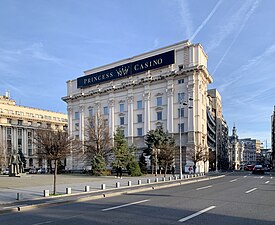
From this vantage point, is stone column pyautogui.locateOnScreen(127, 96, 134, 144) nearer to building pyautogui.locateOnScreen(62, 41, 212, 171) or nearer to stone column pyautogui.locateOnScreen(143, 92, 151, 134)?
building pyautogui.locateOnScreen(62, 41, 212, 171)

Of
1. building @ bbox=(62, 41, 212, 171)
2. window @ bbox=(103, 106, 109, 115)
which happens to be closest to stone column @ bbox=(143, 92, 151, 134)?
building @ bbox=(62, 41, 212, 171)

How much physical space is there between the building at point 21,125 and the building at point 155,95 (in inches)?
936

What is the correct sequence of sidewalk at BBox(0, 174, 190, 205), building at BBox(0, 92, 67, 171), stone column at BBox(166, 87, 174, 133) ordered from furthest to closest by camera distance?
building at BBox(0, 92, 67, 171) → stone column at BBox(166, 87, 174, 133) → sidewalk at BBox(0, 174, 190, 205)

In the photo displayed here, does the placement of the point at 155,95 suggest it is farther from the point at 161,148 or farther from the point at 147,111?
the point at 161,148

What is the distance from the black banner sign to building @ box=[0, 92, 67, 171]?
22.2m

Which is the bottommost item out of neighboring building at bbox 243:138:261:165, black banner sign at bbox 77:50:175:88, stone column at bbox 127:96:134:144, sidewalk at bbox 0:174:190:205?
neighboring building at bbox 243:138:261:165

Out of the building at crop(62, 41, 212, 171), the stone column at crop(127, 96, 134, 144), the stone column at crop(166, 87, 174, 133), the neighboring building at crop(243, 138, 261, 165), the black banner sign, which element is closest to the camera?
the building at crop(62, 41, 212, 171)

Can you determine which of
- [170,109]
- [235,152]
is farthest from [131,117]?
[235,152]

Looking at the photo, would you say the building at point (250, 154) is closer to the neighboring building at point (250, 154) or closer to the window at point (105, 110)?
the neighboring building at point (250, 154)

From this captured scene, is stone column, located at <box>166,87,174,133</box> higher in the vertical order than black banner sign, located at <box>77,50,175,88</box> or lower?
lower

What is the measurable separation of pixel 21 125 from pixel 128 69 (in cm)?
4554

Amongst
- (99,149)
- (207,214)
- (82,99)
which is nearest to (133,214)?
(207,214)

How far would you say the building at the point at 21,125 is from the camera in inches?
3565

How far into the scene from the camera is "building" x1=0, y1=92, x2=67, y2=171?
9056 centimetres
